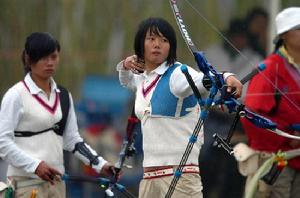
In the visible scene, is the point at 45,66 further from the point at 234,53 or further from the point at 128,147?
the point at 234,53

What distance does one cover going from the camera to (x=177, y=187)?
6.24 meters

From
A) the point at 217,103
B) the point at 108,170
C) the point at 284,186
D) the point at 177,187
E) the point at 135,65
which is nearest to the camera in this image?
the point at 217,103

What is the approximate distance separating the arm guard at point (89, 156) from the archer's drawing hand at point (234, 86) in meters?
1.88

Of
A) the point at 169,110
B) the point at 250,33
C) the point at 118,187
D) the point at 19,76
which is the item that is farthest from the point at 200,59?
the point at 19,76

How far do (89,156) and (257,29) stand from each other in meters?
2.81

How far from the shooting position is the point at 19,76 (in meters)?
10.1

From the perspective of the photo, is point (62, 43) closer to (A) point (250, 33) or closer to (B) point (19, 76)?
(B) point (19, 76)

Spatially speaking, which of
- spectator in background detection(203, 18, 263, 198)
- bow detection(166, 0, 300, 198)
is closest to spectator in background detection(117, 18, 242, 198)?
bow detection(166, 0, 300, 198)

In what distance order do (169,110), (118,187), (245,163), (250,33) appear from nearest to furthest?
1. (169,110)
2. (118,187)
3. (245,163)
4. (250,33)

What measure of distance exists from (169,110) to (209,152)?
3568 mm

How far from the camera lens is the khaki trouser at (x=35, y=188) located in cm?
707

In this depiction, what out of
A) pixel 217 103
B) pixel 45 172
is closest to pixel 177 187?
pixel 217 103

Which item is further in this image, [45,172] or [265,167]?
[265,167]

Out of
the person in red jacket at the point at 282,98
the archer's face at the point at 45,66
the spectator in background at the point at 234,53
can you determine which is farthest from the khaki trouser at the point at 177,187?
the spectator in background at the point at 234,53
